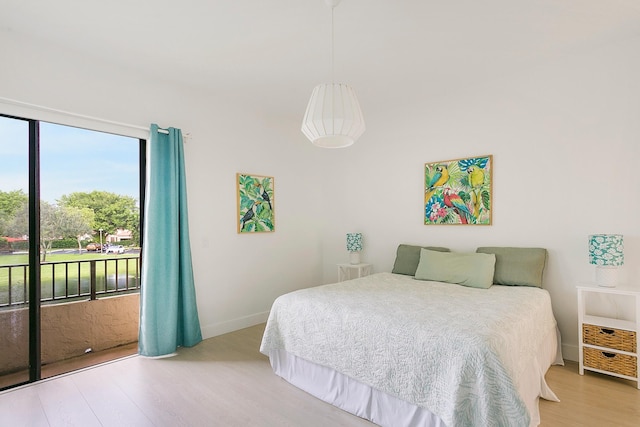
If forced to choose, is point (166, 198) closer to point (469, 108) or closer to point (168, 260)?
point (168, 260)

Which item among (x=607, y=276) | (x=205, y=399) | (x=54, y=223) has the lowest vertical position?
(x=205, y=399)

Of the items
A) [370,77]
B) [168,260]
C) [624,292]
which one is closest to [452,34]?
[370,77]

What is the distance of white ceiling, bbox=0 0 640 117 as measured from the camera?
7.17 feet

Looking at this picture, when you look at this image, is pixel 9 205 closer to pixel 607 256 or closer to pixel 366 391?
pixel 366 391

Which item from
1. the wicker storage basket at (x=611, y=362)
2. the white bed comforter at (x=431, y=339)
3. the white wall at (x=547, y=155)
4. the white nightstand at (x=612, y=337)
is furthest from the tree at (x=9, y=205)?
the wicker storage basket at (x=611, y=362)

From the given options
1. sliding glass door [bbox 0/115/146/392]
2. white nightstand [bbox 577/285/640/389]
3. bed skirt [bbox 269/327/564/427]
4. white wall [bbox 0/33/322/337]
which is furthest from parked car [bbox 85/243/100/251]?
white nightstand [bbox 577/285/640/389]

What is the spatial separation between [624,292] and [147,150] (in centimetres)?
415

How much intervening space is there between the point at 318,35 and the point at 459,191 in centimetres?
218

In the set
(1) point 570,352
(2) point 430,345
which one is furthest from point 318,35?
(1) point 570,352

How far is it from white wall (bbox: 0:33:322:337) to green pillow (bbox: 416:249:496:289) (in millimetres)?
1861

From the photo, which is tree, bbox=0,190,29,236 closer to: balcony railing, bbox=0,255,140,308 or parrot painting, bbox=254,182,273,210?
balcony railing, bbox=0,255,140,308

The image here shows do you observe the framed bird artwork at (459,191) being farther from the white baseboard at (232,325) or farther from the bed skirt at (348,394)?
the white baseboard at (232,325)

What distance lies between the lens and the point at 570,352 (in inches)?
115

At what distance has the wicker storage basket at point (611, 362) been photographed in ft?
7.97
